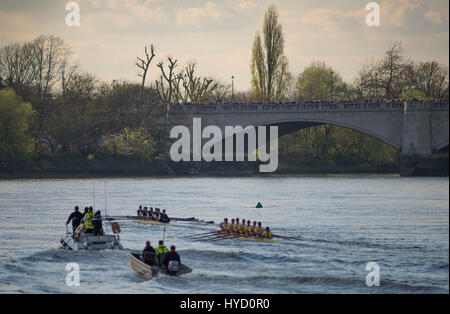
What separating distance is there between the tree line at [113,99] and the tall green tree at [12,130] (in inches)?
4.4

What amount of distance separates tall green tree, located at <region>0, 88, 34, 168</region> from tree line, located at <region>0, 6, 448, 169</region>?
112 millimetres

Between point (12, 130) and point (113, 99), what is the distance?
14.8 m

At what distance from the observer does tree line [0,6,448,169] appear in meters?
88.5

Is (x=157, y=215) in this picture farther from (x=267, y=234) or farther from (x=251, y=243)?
(x=267, y=234)

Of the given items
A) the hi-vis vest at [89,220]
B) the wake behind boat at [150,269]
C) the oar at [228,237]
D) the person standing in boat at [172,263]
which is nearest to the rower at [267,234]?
the oar at [228,237]

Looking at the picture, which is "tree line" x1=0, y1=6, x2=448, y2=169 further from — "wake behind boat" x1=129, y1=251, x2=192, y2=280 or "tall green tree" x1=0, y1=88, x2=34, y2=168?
"wake behind boat" x1=129, y1=251, x2=192, y2=280

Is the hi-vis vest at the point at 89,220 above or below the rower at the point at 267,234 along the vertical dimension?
above

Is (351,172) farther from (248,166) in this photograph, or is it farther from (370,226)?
(370,226)

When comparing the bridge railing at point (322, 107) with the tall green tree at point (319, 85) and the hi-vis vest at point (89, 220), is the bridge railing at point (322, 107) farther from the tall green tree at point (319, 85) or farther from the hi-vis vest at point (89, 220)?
the hi-vis vest at point (89, 220)

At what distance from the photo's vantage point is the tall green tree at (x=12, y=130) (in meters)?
84.0

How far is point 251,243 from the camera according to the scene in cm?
4234

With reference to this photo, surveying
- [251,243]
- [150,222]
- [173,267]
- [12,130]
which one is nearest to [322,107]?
[12,130]

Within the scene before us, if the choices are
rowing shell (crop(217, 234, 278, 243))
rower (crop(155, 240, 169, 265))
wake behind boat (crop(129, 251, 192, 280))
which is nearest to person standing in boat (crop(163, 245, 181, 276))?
wake behind boat (crop(129, 251, 192, 280))

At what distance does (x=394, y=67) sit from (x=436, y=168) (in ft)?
66.0
